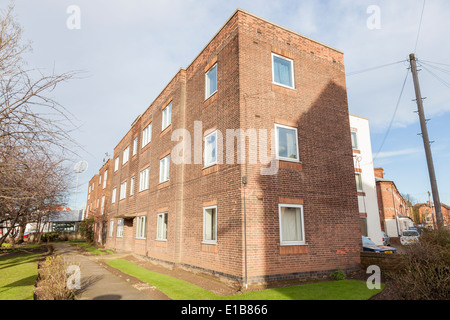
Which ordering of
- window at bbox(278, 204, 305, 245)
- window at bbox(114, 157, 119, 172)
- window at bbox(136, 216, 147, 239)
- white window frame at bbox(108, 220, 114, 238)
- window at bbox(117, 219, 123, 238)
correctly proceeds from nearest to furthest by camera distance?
window at bbox(278, 204, 305, 245)
window at bbox(136, 216, 147, 239)
window at bbox(117, 219, 123, 238)
white window frame at bbox(108, 220, 114, 238)
window at bbox(114, 157, 119, 172)

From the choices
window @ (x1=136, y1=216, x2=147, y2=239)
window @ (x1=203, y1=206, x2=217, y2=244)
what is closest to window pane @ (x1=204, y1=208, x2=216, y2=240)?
window @ (x1=203, y1=206, x2=217, y2=244)

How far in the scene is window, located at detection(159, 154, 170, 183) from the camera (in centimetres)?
1680

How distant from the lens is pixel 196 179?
44.6 ft

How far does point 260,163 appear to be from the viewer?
10.9m

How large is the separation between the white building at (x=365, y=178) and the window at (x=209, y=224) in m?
17.0

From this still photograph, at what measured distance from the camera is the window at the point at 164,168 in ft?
55.1

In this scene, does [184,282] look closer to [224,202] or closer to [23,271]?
[224,202]

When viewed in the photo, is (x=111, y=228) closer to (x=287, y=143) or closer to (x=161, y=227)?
(x=161, y=227)

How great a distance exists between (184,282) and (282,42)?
35.6ft

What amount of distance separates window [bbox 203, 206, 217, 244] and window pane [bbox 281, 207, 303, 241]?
8.99 feet

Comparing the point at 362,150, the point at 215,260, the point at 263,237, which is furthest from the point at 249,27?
the point at 362,150

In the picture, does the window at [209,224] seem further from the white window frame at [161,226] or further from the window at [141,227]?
the window at [141,227]

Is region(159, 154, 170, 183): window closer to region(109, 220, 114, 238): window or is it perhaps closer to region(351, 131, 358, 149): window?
region(109, 220, 114, 238): window

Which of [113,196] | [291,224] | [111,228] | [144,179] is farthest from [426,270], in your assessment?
[113,196]
